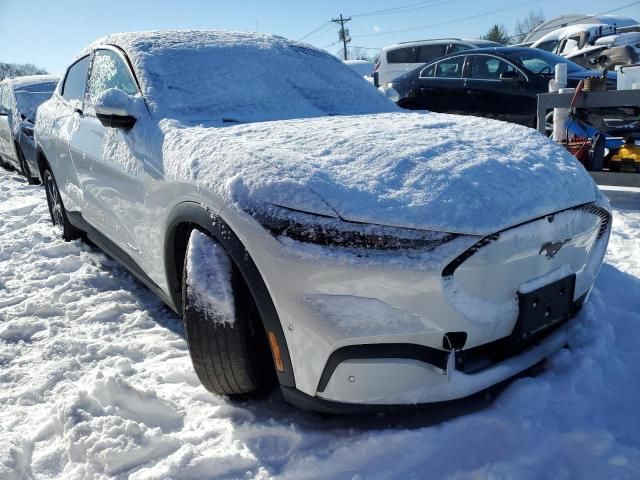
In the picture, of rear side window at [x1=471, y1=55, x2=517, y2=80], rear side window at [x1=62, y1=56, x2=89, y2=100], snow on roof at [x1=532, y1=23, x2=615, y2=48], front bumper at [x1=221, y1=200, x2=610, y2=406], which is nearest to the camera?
front bumper at [x1=221, y1=200, x2=610, y2=406]

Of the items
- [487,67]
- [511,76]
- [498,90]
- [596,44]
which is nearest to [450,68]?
[487,67]

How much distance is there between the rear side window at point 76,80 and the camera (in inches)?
138

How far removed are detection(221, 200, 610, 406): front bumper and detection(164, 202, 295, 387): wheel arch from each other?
0.08 ft

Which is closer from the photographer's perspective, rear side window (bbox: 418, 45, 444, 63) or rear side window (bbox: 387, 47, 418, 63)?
rear side window (bbox: 418, 45, 444, 63)

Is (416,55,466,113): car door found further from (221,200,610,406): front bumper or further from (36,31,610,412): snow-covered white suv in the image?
(221,200,610,406): front bumper

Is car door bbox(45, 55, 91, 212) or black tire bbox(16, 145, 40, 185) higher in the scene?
car door bbox(45, 55, 91, 212)

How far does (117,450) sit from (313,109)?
178cm

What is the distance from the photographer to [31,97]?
7504 mm

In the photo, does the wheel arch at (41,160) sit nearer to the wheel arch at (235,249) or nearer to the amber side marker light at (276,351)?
the wheel arch at (235,249)

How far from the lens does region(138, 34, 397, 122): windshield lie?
98.0 inches

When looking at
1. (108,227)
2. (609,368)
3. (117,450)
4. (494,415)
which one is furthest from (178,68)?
(609,368)

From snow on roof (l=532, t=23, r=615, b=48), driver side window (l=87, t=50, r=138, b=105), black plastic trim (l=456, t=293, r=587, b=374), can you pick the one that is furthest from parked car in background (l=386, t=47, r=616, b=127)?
snow on roof (l=532, t=23, r=615, b=48)

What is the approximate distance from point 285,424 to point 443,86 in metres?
7.64

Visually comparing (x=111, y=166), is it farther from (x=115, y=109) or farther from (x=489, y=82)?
(x=489, y=82)
